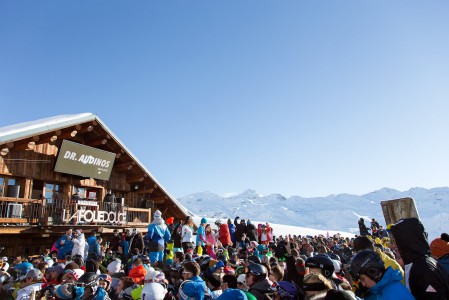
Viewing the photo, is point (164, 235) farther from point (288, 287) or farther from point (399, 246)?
point (399, 246)

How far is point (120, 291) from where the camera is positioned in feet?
17.8

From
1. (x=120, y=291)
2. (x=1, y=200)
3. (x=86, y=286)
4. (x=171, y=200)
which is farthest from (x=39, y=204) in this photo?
(x=86, y=286)

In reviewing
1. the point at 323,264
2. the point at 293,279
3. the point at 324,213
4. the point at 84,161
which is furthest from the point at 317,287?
the point at 324,213

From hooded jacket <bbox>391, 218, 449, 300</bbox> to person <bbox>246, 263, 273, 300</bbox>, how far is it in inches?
67.2

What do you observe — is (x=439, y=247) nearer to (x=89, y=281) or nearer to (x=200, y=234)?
(x=89, y=281)

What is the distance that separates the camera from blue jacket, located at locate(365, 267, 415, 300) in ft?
8.71

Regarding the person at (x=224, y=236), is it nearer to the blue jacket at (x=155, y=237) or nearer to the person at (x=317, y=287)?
the blue jacket at (x=155, y=237)

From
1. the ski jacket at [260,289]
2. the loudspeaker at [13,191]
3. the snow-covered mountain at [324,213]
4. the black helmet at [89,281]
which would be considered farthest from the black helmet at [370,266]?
the snow-covered mountain at [324,213]

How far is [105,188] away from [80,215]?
13.5 feet

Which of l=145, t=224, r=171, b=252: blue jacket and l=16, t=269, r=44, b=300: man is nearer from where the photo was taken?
l=16, t=269, r=44, b=300: man

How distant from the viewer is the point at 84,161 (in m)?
16.7

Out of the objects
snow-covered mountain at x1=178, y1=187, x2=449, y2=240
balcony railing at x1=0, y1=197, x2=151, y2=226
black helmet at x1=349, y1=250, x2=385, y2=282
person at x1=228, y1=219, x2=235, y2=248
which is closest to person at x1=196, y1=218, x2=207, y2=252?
person at x1=228, y1=219, x2=235, y2=248

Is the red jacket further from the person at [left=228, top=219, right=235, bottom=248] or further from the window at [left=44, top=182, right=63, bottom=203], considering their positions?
the window at [left=44, top=182, right=63, bottom=203]

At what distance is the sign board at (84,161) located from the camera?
618 inches
